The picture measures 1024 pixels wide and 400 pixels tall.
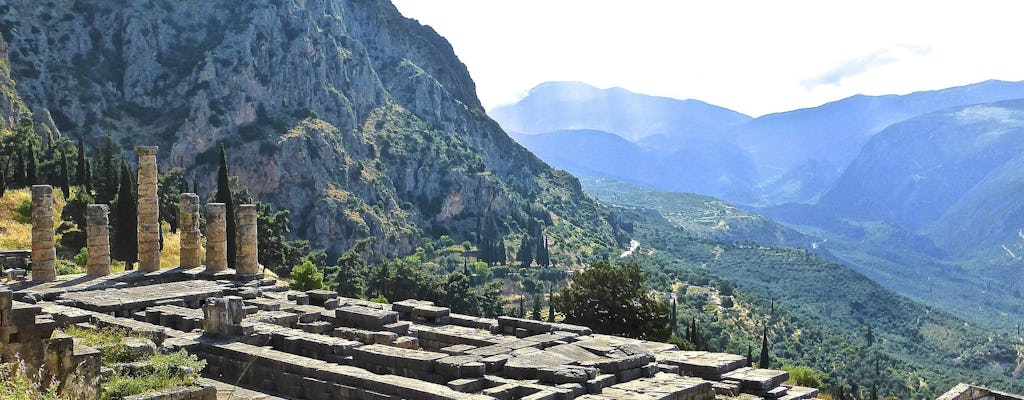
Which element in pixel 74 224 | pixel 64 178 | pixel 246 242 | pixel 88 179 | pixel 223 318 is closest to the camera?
pixel 223 318

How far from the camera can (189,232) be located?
1421 inches

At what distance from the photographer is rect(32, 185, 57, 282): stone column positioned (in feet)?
104

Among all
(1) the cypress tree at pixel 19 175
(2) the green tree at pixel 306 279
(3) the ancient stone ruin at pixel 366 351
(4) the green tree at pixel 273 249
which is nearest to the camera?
(3) the ancient stone ruin at pixel 366 351

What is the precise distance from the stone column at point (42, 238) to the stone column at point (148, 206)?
386 centimetres

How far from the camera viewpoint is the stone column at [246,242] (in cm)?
3456

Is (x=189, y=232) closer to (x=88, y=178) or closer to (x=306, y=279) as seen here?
(x=306, y=279)

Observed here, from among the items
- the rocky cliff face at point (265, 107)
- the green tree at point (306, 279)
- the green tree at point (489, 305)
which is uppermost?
the rocky cliff face at point (265, 107)

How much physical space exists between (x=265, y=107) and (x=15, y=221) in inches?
2374

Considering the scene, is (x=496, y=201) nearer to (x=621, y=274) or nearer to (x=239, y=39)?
(x=239, y=39)

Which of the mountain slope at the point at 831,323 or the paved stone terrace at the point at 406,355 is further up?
the paved stone terrace at the point at 406,355

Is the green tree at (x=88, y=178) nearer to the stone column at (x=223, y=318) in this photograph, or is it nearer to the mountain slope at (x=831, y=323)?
the stone column at (x=223, y=318)


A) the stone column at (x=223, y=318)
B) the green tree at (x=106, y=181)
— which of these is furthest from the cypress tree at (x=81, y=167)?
the stone column at (x=223, y=318)

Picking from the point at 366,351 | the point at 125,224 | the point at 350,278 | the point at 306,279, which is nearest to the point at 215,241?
the point at 306,279

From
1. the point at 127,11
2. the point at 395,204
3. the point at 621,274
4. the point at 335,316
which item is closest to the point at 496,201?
the point at 395,204
